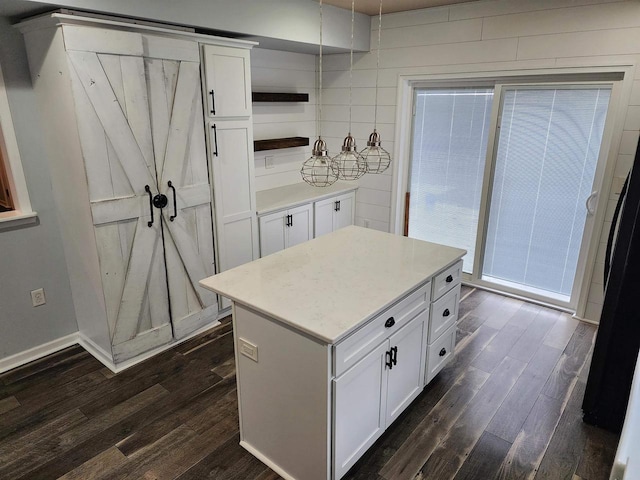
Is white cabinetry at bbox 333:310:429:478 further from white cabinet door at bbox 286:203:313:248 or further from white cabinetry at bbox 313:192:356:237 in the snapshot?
white cabinetry at bbox 313:192:356:237

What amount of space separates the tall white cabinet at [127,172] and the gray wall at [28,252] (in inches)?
3.1

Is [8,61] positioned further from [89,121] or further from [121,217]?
[121,217]

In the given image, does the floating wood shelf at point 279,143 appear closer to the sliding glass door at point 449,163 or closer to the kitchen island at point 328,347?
the sliding glass door at point 449,163

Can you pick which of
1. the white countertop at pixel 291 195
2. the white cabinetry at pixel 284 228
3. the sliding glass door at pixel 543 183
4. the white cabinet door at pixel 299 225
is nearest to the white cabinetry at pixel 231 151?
the white cabinetry at pixel 284 228

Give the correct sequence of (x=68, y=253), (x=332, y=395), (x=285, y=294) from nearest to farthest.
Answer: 1. (x=332, y=395)
2. (x=285, y=294)
3. (x=68, y=253)

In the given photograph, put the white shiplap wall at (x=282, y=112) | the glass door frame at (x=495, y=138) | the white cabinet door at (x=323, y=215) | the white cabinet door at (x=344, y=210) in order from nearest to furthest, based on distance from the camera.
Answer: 1. the glass door frame at (x=495, y=138)
2. the white shiplap wall at (x=282, y=112)
3. the white cabinet door at (x=323, y=215)
4. the white cabinet door at (x=344, y=210)

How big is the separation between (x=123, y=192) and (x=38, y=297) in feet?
3.38

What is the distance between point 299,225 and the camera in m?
4.03

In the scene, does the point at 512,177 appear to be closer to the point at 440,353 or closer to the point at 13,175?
the point at 440,353

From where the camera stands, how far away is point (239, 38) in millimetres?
3223

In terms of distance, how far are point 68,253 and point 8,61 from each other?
1241mm

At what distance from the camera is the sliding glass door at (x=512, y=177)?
136 inches

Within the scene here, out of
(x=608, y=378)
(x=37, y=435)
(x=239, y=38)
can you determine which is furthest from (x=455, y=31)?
(x=37, y=435)

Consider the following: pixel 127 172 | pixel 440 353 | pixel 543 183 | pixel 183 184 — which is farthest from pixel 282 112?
pixel 440 353
